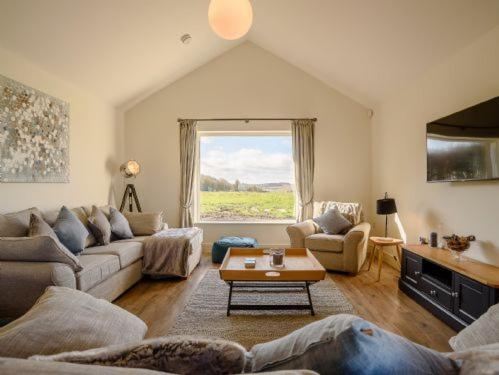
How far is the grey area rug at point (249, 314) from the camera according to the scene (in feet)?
7.51

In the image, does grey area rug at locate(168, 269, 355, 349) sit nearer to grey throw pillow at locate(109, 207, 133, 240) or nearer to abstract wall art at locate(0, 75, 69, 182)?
grey throw pillow at locate(109, 207, 133, 240)

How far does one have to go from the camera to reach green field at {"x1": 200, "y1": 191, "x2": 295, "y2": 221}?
17.0ft

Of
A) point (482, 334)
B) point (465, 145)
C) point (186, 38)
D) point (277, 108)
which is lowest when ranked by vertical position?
point (482, 334)

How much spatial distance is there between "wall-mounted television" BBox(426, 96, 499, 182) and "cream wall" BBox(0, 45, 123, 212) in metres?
4.36

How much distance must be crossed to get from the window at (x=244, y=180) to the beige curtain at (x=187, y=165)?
0.90 ft

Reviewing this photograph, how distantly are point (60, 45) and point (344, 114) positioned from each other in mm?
4136

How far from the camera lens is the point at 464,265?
95.3 inches

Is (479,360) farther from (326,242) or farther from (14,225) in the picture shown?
(326,242)

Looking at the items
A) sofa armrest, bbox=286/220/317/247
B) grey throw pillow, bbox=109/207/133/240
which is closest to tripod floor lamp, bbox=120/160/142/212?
grey throw pillow, bbox=109/207/133/240

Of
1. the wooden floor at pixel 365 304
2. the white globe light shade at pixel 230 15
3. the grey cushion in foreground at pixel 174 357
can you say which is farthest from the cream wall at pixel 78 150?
the grey cushion in foreground at pixel 174 357

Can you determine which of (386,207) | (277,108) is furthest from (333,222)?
(277,108)

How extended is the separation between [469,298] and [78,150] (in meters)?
4.59

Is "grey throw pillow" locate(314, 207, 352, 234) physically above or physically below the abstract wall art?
below

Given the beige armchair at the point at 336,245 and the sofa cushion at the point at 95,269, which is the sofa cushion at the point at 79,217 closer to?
the sofa cushion at the point at 95,269
